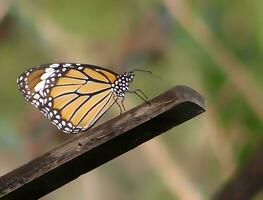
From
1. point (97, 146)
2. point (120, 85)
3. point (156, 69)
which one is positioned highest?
point (156, 69)

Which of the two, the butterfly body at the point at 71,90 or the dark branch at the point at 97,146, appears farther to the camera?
the butterfly body at the point at 71,90

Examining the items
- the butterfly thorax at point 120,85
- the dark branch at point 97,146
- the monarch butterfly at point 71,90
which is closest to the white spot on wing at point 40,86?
the monarch butterfly at point 71,90

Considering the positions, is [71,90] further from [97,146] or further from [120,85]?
[97,146]

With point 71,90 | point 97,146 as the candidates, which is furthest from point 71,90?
point 97,146

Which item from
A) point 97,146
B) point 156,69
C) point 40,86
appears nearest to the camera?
point 97,146

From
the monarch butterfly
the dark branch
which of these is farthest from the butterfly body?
the dark branch

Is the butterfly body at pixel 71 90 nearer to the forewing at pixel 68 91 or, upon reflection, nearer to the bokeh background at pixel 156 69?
the forewing at pixel 68 91

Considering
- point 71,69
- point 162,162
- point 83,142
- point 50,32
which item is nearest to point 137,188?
point 162,162

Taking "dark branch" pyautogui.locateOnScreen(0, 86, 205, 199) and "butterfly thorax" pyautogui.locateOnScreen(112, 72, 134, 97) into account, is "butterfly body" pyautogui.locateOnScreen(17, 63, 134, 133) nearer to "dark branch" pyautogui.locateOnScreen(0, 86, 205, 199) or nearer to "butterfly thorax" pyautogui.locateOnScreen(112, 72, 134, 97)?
"butterfly thorax" pyautogui.locateOnScreen(112, 72, 134, 97)
